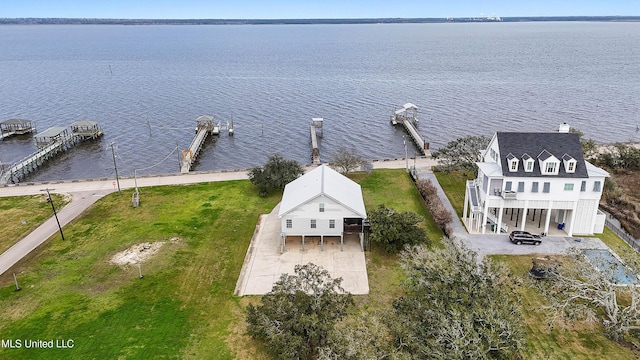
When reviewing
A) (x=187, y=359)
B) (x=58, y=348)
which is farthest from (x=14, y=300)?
(x=187, y=359)

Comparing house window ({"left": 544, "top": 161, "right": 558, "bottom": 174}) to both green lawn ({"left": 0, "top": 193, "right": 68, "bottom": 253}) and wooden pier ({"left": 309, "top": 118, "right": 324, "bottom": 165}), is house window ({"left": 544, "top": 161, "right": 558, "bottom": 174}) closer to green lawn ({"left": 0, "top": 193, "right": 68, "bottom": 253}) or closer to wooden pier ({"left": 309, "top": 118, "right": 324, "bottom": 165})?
wooden pier ({"left": 309, "top": 118, "right": 324, "bottom": 165})

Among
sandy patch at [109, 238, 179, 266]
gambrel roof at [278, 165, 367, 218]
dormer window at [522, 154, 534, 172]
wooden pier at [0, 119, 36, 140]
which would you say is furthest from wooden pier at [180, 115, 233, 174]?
dormer window at [522, 154, 534, 172]

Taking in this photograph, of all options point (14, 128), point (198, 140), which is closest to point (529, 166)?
point (198, 140)

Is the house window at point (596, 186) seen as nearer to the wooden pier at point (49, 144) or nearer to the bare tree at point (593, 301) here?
the bare tree at point (593, 301)

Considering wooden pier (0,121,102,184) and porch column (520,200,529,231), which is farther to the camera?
wooden pier (0,121,102,184)

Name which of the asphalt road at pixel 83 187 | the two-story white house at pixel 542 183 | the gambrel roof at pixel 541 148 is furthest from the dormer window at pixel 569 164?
the asphalt road at pixel 83 187

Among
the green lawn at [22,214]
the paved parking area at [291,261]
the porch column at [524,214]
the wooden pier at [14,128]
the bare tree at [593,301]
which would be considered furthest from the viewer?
the wooden pier at [14,128]
